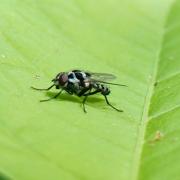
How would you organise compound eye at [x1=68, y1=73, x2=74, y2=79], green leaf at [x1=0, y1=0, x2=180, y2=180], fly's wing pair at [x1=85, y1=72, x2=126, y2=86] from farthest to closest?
compound eye at [x1=68, y1=73, x2=74, y2=79] < fly's wing pair at [x1=85, y1=72, x2=126, y2=86] < green leaf at [x1=0, y1=0, x2=180, y2=180]

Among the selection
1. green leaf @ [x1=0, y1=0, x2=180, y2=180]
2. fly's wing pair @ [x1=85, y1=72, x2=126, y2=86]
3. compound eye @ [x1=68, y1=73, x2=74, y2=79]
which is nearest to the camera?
green leaf @ [x1=0, y1=0, x2=180, y2=180]

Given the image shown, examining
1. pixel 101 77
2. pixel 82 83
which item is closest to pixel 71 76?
pixel 82 83

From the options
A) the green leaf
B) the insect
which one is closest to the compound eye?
the insect

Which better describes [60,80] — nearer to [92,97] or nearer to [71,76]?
[71,76]

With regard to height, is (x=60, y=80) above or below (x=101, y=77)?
below

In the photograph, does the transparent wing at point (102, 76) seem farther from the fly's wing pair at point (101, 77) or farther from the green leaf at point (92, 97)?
the green leaf at point (92, 97)

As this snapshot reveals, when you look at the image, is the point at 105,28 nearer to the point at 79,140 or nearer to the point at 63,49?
the point at 63,49

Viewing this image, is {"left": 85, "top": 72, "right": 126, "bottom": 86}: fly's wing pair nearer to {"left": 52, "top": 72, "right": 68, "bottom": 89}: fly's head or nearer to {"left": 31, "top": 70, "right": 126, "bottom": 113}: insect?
{"left": 31, "top": 70, "right": 126, "bottom": 113}: insect

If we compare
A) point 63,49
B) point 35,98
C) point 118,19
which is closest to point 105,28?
point 118,19
